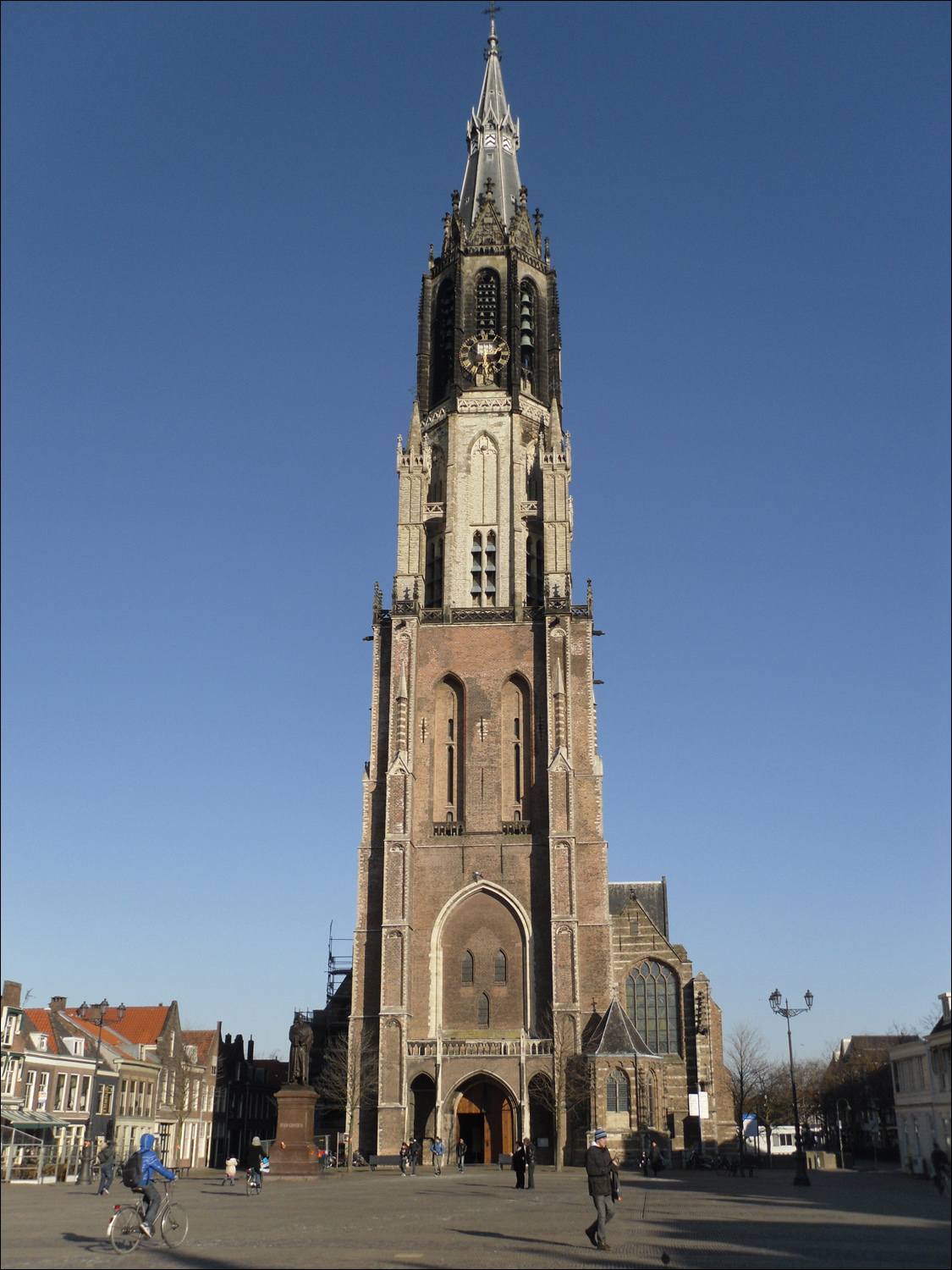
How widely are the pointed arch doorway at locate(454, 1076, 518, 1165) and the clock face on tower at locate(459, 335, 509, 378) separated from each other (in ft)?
126

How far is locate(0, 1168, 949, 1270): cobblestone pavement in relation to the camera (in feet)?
41.1

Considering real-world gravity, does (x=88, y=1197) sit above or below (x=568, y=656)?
below

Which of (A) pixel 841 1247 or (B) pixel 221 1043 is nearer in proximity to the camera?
(A) pixel 841 1247

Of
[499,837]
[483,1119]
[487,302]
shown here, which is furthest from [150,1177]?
[487,302]

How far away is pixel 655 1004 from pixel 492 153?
55.5m

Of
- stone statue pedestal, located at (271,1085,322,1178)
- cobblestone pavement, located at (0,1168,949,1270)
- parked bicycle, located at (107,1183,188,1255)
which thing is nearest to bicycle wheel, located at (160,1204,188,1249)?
parked bicycle, located at (107,1183,188,1255)

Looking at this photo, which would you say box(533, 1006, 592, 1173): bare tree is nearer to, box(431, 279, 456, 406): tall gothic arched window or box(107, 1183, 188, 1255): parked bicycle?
box(107, 1183, 188, 1255): parked bicycle

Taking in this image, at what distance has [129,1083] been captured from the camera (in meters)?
57.1

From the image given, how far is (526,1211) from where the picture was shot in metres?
21.2

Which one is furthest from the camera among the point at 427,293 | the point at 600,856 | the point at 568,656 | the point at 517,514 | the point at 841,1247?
the point at 427,293

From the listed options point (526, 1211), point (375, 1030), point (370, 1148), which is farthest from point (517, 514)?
point (526, 1211)

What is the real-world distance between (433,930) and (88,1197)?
A: 35.2 m

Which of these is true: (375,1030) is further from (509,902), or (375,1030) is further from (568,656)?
(568,656)

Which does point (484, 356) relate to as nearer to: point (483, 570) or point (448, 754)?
point (483, 570)
